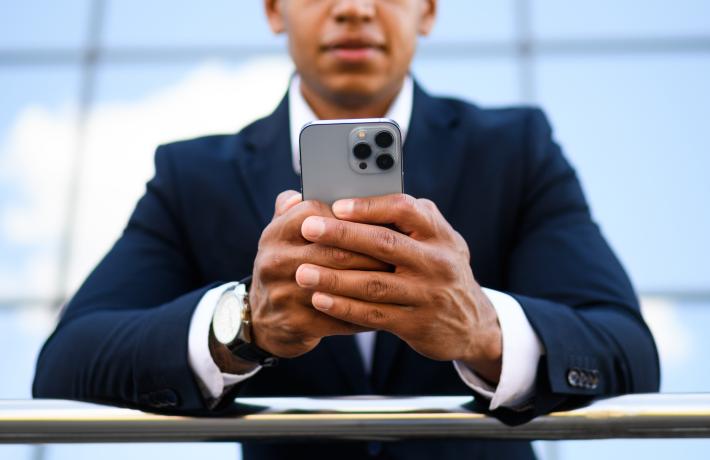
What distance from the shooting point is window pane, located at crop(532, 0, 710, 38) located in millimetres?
2594

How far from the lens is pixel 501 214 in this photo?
0.95 meters

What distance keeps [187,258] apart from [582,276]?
42cm

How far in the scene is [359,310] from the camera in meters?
0.62

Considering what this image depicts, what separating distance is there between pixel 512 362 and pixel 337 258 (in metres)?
0.18

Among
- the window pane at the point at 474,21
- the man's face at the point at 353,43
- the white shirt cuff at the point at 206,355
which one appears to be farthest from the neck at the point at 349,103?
the window pane at the point at 474,21

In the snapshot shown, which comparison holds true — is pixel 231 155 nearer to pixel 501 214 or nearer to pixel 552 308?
pixel 501 214

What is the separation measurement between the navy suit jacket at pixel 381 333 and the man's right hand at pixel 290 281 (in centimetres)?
7

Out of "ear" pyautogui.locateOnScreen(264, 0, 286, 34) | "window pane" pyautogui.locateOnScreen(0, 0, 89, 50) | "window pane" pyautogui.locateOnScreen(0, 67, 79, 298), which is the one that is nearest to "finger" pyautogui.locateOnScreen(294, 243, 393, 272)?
"ear" pyautogui.locateOnScreen(264, 0, 286, 34)

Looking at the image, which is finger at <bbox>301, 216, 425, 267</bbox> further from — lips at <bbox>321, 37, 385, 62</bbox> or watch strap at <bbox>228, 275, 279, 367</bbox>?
lips at <bbox>321, 37, 385, 62</bbox>

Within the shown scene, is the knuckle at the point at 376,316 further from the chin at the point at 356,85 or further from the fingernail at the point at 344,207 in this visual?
the chin at the point at 356,85

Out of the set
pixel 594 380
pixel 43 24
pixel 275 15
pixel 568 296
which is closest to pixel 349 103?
pixel 275 15

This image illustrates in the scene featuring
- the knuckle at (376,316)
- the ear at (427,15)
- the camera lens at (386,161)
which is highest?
the ear at (427,15)

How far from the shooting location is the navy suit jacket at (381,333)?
74 centimetres

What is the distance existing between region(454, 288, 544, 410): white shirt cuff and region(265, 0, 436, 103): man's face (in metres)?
0.33
